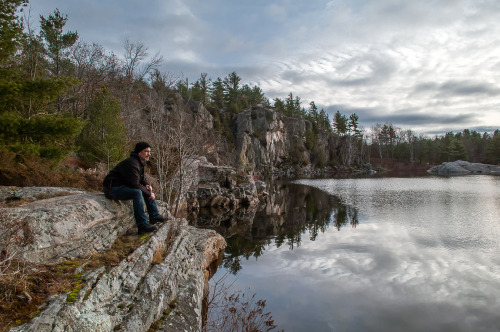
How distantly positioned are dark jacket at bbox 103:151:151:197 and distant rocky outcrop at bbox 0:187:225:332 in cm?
45

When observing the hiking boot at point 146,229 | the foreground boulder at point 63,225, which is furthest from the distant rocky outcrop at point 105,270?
Result: the hiking boot at point 146,229

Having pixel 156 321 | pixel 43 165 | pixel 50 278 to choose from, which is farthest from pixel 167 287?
pixel 43 165

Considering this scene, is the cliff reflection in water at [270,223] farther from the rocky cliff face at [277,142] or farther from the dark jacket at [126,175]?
the rocky cliff face at [277,142]

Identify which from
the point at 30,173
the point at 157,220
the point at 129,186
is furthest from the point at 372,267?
the point at 30,173

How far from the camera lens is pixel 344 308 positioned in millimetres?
7621

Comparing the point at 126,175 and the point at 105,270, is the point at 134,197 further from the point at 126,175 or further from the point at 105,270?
the point at 105,270

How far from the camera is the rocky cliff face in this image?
64.8 m

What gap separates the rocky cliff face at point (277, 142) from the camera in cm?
6481

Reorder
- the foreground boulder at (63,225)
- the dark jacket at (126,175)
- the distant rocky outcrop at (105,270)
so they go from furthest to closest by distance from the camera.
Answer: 1. the dark jacket at (126,175)
2. the foreground boulder at (63,225)
3. the distant rocky outcrop at (105,270)

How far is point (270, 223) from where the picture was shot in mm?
17875

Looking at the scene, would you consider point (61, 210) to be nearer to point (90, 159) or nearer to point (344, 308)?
point (344, 308)

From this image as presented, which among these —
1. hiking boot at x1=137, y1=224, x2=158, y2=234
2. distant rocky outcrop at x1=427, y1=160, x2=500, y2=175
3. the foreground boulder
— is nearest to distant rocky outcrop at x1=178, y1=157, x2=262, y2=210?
hiking boot at x1=137, y1=224, x2=158, y2=234

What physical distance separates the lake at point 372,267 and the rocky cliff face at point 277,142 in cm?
3946

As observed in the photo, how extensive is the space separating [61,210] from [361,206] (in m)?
21.6
